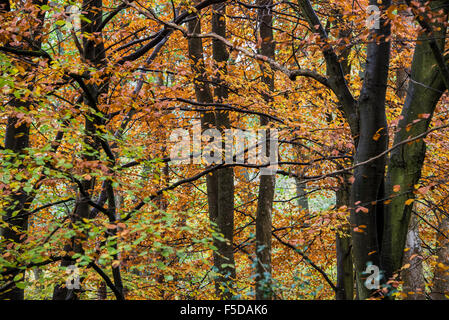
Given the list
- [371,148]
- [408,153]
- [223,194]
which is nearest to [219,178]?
[223,194]

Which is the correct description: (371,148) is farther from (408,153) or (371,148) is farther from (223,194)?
(223,194)

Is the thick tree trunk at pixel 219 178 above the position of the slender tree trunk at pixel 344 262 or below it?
above

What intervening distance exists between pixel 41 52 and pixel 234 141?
17.5 feet

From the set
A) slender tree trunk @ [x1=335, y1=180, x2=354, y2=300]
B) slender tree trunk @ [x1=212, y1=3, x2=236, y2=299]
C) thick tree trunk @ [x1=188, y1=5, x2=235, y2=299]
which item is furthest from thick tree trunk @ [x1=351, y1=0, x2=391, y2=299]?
slender tree trunk @ [x1=335, y1=180, x2=354, y2=300]

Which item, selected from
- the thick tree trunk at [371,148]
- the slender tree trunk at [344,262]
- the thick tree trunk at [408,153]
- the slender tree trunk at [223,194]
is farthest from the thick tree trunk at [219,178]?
the thick tree trunk at [408,153]

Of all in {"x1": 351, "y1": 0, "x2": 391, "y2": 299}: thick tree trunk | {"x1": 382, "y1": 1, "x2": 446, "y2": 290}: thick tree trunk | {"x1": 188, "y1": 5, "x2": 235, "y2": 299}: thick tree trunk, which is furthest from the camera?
{"x1": 188, "y1": 5, "x2": 235, "y2": 299}: thick tree trunk

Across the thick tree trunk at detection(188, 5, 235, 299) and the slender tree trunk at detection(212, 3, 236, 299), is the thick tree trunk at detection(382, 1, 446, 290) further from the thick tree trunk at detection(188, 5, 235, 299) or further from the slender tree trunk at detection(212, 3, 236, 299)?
the slender tree trunk at detection(212, 3, 236, 299)

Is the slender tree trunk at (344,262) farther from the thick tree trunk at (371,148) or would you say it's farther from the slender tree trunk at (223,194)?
the thick tree trunk at (371,148)

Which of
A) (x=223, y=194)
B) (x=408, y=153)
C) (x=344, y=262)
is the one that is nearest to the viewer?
(x=408, y=153)

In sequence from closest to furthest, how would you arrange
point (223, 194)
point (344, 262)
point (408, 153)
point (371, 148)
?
point (408, 153) → point (371, 148) → point (223, 194) → point (344, 262)

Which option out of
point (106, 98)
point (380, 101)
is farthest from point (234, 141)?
point (380, 101)

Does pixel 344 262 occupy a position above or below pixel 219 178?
below

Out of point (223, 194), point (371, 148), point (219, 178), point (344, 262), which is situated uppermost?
point (219, 178)

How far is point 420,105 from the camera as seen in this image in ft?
16.3
